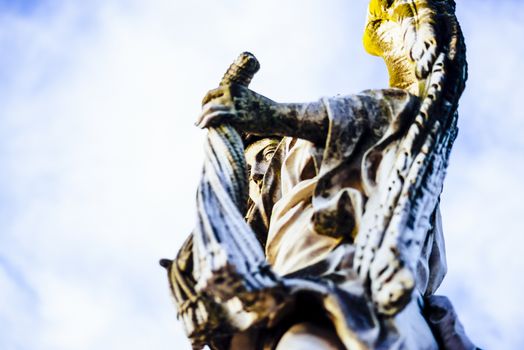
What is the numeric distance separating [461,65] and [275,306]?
186 centimetres

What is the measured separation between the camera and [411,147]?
5293 millimetres

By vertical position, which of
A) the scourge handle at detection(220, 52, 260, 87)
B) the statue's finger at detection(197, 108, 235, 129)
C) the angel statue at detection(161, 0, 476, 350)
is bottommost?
the angel statue at detection(161, 0, 476, 350)

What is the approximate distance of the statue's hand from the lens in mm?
5363

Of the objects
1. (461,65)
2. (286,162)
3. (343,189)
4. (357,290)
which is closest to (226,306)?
(357,290)

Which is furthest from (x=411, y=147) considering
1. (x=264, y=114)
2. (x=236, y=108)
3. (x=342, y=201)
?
(x=236, y=108)

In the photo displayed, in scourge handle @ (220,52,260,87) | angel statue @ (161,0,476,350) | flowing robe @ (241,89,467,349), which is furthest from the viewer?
scourge handle @ (220,52,260,87)

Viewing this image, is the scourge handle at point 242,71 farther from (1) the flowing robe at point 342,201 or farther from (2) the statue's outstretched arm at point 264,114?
(1) the flowing robe at point 342,201

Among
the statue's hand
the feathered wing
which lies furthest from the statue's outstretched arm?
the feathered wing

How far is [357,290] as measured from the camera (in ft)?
15.3

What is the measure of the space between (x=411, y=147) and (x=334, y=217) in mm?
496

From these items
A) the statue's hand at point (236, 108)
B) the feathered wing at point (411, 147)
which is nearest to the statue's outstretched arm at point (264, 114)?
the statue's hand at point (236, 108)

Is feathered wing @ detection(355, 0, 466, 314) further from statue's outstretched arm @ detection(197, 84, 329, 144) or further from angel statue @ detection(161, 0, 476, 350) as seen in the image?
statue's outstretched arm @ detection(197, 84, 329, 144)

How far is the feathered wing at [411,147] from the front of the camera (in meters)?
4.64

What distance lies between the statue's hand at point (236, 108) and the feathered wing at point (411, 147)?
24.5 inches
